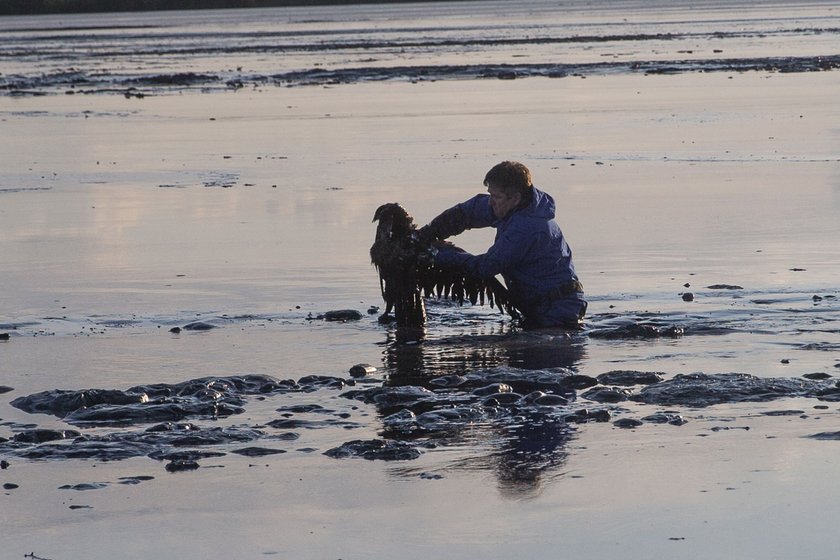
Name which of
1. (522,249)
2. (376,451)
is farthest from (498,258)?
(376,451)

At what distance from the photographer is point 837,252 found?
475 inches

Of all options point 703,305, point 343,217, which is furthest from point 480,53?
point 703,305

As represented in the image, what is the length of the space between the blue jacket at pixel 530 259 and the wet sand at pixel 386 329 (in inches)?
11.8

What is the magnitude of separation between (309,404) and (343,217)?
6.91 meters

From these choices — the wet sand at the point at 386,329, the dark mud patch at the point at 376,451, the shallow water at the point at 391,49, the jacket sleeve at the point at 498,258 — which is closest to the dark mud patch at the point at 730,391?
the wet sand at the point at 386,329

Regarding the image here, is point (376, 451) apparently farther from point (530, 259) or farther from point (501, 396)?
point (530, 259)

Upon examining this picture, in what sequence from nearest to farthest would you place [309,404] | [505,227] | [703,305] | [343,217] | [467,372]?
[309,404], [467,372], [505,227], [703,305], [343,217]

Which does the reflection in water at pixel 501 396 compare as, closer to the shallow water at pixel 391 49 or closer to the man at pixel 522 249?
the man at pixel 522 249

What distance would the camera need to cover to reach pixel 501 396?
25.5 feet

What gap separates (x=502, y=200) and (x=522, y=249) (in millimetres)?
322

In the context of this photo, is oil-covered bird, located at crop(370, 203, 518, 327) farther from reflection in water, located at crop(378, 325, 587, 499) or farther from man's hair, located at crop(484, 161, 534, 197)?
man's hair, located at crop(484, 161, 534, 197)

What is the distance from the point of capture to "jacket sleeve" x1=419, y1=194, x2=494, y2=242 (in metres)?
9.99

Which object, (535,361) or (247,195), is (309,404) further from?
(247,195)

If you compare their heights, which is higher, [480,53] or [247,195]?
[480,53]
